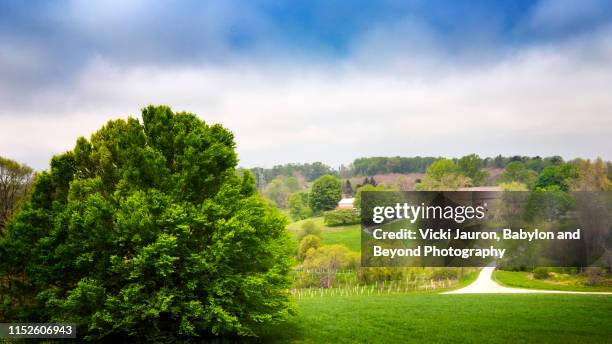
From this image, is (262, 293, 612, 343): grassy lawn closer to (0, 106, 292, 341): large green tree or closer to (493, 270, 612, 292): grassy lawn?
(0, 106, 292, 341): large green tree

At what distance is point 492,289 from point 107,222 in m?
49.5

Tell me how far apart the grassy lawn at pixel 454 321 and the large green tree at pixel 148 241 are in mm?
4809

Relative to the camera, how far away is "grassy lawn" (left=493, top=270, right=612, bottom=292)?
56188mm

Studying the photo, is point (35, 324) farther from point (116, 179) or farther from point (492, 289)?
point (492, 289)

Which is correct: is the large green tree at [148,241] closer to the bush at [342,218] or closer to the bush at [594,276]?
the bush at [594,276]

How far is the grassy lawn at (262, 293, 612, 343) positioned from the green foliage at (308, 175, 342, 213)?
118540mm

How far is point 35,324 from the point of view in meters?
22.9

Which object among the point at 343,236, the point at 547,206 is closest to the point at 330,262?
the point at 547,206

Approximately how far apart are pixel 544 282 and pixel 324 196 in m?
102

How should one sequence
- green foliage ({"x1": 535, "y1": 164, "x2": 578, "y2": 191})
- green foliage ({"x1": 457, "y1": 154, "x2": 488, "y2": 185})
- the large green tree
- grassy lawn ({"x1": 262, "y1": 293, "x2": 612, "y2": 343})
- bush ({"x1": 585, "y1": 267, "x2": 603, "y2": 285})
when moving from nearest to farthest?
the large green tree → grassy lawn ({"x1": 262, "y1": 293, "x2": 612, "y2": 343}) → bush ({"x1": 585, "y1": 267, "x2": 603, "y2": 285}) → green foliage ({"x1": 535, "y1": 164, "x2": 578, "y2": 191}) → green foliage ({"x1": 457, "y1": 154, "x2": 488, "y2": 185})

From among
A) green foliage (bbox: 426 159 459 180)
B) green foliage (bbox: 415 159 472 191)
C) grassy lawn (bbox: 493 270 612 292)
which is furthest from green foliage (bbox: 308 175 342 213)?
grassy lawn (bbox: 493 270 612 292)

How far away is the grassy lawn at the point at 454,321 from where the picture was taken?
85.3 feet

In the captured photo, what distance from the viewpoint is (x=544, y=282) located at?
61531mm

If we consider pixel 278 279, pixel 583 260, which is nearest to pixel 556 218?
pixel 583 260
